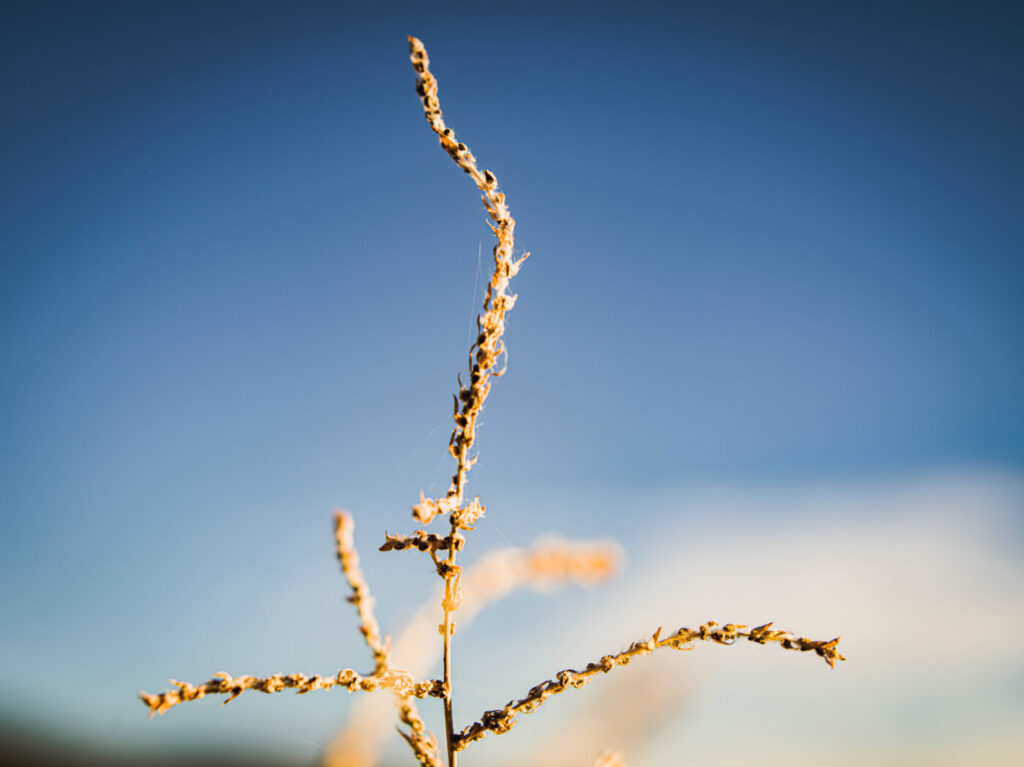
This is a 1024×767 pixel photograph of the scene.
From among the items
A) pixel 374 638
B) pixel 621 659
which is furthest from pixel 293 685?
pixel 621 659

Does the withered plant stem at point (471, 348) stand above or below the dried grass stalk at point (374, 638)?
above

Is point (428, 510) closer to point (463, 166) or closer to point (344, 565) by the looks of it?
point (344, 565)

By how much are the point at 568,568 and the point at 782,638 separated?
0.80 m

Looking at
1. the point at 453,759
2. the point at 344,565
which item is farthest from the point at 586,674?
the point at 344,565

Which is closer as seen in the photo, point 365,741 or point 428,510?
point 365,741

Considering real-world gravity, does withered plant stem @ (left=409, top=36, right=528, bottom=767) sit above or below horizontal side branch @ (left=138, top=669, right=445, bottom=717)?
above

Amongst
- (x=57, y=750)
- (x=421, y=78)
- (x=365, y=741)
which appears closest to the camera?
(x=365, y=741)

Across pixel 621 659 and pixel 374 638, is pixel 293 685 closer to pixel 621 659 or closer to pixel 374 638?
pixel 374 638

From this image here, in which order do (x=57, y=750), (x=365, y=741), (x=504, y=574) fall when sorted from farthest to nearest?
(x=57, y=750) < (x=504, y=574) < (x=365, y=741)

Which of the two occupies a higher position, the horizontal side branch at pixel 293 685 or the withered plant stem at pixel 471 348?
the withered plant stem at pixel 471 348

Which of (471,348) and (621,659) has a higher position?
(471,348)

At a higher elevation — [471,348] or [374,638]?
[471,348]

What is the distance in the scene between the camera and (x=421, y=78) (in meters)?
1.50

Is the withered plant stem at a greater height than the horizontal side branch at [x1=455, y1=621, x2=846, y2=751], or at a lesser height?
greater
